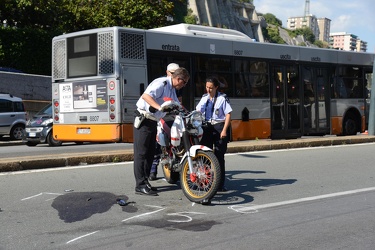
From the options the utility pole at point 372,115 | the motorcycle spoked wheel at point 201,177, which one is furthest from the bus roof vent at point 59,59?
the utility pole at point 372,115

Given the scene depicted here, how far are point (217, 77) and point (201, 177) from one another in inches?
327

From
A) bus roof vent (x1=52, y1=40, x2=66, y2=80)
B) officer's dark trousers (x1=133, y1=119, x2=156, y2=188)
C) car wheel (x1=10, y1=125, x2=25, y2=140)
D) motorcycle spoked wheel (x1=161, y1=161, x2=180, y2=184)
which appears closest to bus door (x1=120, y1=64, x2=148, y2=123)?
bus roof vent (x1=52, y1=40, x2=66, y2=80)

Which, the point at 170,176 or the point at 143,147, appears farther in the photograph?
the point at 170,176

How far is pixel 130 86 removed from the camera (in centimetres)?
1258

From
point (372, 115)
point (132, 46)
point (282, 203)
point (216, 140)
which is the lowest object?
point (282, 203)

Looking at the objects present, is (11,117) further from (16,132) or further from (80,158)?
(80,158)

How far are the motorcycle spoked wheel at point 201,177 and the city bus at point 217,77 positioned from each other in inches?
221

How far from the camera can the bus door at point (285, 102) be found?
53.3ft

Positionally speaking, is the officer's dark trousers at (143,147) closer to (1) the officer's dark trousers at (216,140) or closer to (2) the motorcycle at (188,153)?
(2) the motorcycle at (188,153)

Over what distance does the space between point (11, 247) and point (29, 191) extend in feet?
8.27

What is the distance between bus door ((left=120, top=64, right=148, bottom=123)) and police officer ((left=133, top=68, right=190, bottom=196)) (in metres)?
5.20

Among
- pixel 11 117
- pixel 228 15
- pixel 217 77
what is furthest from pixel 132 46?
pixel 228 15

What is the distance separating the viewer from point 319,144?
15.1 meters

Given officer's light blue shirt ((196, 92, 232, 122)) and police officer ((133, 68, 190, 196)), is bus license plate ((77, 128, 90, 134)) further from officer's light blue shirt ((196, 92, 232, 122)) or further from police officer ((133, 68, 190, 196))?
police officer ((133, 68, 190, 196))
